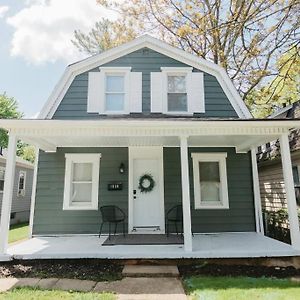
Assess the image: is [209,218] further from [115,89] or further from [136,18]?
[136,18]

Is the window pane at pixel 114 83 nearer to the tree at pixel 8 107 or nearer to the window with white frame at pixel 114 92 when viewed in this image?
the window with white frame at pixel 114 92

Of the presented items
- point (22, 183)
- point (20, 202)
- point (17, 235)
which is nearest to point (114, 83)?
point (17, 235)

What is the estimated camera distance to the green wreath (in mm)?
7516

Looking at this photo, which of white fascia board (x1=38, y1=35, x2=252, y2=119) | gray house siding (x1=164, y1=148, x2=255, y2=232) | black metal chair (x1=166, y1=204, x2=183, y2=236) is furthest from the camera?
white fascia board (x1=38, y1=35, x2=252, y2=119)

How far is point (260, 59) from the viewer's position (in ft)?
42.1

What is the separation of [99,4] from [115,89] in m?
7.13

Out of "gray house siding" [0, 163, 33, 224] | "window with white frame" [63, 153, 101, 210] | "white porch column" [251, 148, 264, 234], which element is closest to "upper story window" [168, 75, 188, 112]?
"white porch column" [251, 148, 264, 234]

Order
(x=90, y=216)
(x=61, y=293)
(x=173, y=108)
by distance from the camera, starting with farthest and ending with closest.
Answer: (x=173, y=108) → (x=90, y=216) → (x=61, y=293)

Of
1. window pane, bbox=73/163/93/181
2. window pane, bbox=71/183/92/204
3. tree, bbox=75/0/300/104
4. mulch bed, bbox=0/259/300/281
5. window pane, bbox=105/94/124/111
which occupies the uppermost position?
tree, bbox=75/0/300/104

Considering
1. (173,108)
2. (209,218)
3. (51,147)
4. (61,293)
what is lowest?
(61,293)

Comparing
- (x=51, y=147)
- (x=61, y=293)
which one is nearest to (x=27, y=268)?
(x=61, y=293)

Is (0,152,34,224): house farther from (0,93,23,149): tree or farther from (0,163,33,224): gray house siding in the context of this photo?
(0,93,23,149): tree

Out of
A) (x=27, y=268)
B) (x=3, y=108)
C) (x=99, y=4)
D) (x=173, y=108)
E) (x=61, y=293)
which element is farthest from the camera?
(x=3, y=108)

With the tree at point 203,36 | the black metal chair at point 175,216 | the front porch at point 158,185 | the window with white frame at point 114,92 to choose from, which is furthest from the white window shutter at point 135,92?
the tree at point 203,36
